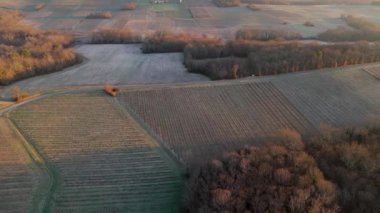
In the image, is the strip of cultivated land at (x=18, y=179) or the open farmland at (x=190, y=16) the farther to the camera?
the open farmland at (x=190, y=16)

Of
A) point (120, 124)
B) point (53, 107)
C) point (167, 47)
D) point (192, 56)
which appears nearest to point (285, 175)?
point (120, 124)

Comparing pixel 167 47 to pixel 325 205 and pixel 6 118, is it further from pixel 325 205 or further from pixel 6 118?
pixel 325 205

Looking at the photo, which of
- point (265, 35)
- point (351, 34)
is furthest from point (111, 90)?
point (351, 34)

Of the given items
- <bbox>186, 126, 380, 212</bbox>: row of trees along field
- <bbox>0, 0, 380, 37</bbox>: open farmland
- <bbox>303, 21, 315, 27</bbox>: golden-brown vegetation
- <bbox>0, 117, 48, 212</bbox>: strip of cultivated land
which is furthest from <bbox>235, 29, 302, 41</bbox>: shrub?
<bbox>0, 117, 48, 212</bbox>: strip of cultivated land

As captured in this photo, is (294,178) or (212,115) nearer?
(294,178)

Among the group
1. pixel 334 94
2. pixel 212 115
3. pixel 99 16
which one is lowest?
pixel 212 115

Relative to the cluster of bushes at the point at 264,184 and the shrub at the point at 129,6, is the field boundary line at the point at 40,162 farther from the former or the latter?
the shrub at the point at 129,6

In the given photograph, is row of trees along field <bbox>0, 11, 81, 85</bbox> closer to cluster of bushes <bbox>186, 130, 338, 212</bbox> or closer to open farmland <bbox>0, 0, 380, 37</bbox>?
open farmland <bbox>0, 0, 380, 37</bbox>

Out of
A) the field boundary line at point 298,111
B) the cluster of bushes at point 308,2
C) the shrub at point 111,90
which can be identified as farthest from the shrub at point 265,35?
the cluster of bushes at point 308,2

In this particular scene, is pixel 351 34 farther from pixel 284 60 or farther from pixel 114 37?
pixel 114 37
